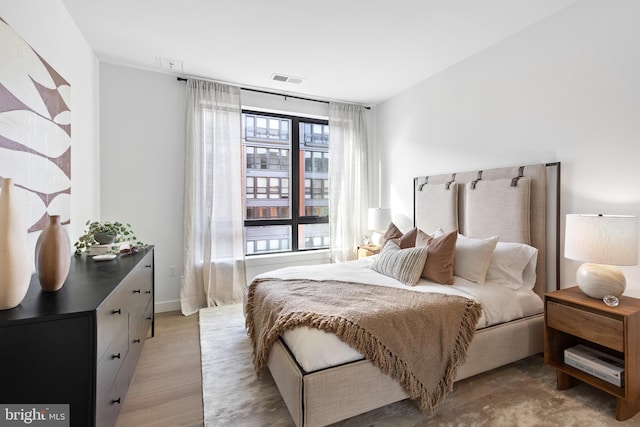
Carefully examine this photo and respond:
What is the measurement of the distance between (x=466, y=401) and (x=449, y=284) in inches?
29.8

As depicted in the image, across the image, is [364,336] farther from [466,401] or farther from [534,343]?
[534,343]

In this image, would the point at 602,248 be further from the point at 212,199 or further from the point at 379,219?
the point at 212,199

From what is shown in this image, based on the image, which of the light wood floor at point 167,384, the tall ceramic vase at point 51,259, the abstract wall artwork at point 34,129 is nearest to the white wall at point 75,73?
the abstract wall artwork at point 34,129

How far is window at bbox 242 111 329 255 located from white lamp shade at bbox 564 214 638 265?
9.86ft

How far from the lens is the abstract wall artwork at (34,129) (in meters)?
1.47

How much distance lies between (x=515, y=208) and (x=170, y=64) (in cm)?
360

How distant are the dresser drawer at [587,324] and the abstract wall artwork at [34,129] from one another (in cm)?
320

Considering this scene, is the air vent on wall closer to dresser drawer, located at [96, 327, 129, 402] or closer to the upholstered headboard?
the upholstered headboard

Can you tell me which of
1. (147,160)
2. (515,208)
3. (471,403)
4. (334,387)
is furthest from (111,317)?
(515,208)

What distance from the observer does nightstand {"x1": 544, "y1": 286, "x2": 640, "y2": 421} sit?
1583 mm

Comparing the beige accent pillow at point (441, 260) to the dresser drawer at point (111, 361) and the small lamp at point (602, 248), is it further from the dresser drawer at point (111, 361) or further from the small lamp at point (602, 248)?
the dresser drawer at point (111, 361)

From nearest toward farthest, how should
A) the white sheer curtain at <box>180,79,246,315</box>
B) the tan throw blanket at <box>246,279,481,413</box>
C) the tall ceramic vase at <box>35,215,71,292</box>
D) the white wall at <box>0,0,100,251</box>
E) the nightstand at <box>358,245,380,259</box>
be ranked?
the tall ceramic vase at <box>35,215,71,292</box>, the tan throw blanket at <box>246,279,481,413</box>, the white wall at <box>0,0,100,251</box>, the white sheer curtain at <box>180,79,246,315</box>, the nightstand at <box>358,245,380,259</box>

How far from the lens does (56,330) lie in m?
1.07

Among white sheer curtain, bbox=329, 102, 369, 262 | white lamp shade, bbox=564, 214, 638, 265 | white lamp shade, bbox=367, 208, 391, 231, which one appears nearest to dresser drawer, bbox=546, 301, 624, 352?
white lamp shade, bbox=564, 214, 638, 265
